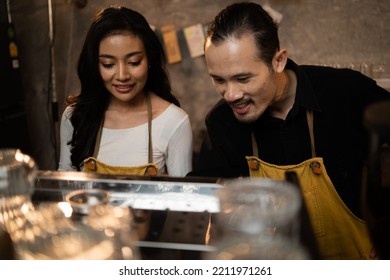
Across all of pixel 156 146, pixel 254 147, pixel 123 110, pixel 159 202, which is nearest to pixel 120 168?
pixel 156 146

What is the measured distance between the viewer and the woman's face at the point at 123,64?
1516 millimetres

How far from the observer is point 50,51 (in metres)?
2.94

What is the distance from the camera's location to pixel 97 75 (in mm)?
1601

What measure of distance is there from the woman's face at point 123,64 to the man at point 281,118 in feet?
1.01

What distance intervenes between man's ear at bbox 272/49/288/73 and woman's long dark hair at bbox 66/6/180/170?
46 centimetres

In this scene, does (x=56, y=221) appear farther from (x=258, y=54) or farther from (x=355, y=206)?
(x=355, y=206)

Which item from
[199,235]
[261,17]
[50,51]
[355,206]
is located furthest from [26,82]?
[199,235]

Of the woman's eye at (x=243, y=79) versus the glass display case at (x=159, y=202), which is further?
the woman's eye at (x=243, y=79)

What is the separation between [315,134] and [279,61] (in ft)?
0.77

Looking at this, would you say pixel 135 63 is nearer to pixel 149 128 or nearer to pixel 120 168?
pixel 149 128

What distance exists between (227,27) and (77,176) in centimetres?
60

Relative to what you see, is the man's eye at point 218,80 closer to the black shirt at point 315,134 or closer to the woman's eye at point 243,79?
the woman's eye at point 243,79

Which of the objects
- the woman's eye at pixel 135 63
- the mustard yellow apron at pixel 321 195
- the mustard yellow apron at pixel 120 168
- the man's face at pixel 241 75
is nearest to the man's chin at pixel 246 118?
the man's face at pixel 241 75
